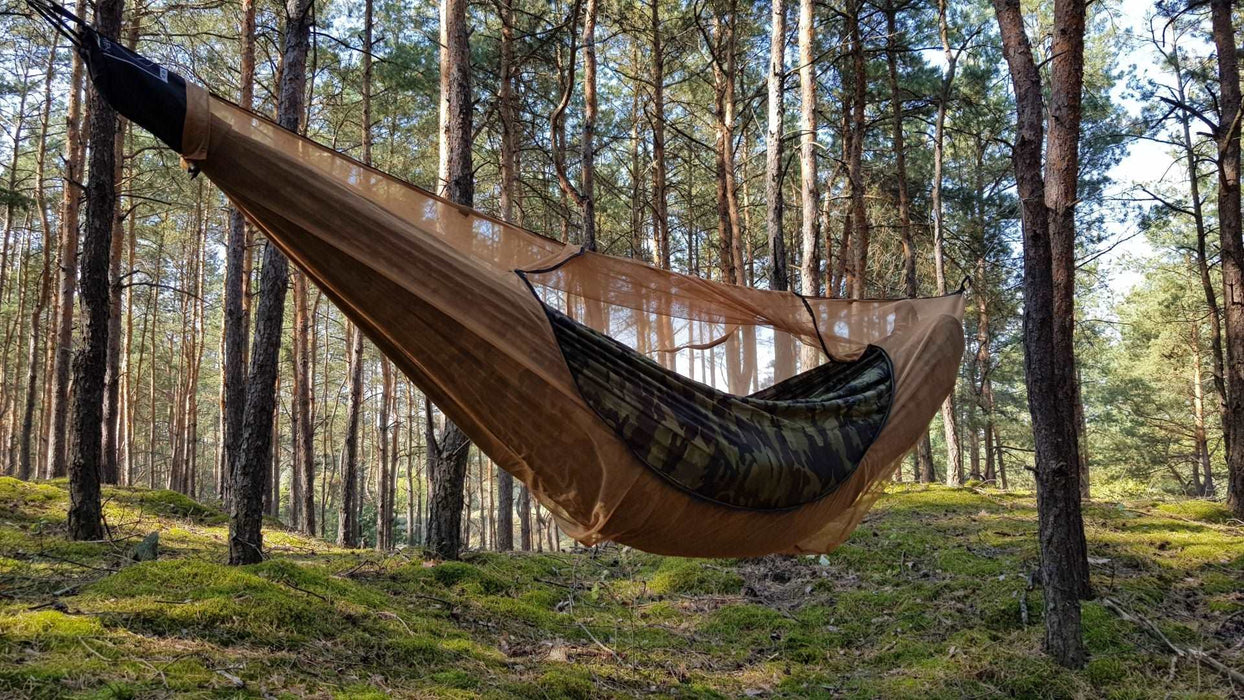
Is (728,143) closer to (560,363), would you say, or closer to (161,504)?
(560,363)

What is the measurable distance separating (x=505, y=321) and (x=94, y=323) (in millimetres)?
2866

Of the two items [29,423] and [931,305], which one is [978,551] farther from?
[29,423]

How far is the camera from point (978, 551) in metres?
4.54

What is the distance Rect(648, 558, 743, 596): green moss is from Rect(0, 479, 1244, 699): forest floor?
1cm

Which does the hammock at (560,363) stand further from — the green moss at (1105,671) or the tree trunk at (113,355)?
the tree trunk at (113,355)

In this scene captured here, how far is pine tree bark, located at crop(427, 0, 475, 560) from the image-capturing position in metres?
4.05

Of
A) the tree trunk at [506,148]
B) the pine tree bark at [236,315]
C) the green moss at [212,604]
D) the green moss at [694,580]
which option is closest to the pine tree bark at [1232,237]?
the green moss at [694,580]

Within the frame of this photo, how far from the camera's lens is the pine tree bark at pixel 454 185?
4051 millimetres

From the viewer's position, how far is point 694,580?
444cm

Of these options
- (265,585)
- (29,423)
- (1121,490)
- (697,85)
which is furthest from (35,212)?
(1121,490)

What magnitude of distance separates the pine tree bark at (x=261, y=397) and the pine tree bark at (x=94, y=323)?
0.71 meters

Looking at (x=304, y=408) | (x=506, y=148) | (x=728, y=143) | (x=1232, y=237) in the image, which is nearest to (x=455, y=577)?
(x=506, y=148)

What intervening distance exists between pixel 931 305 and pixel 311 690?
253 centimetres

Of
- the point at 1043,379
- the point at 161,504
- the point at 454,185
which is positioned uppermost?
the point at 454,185
